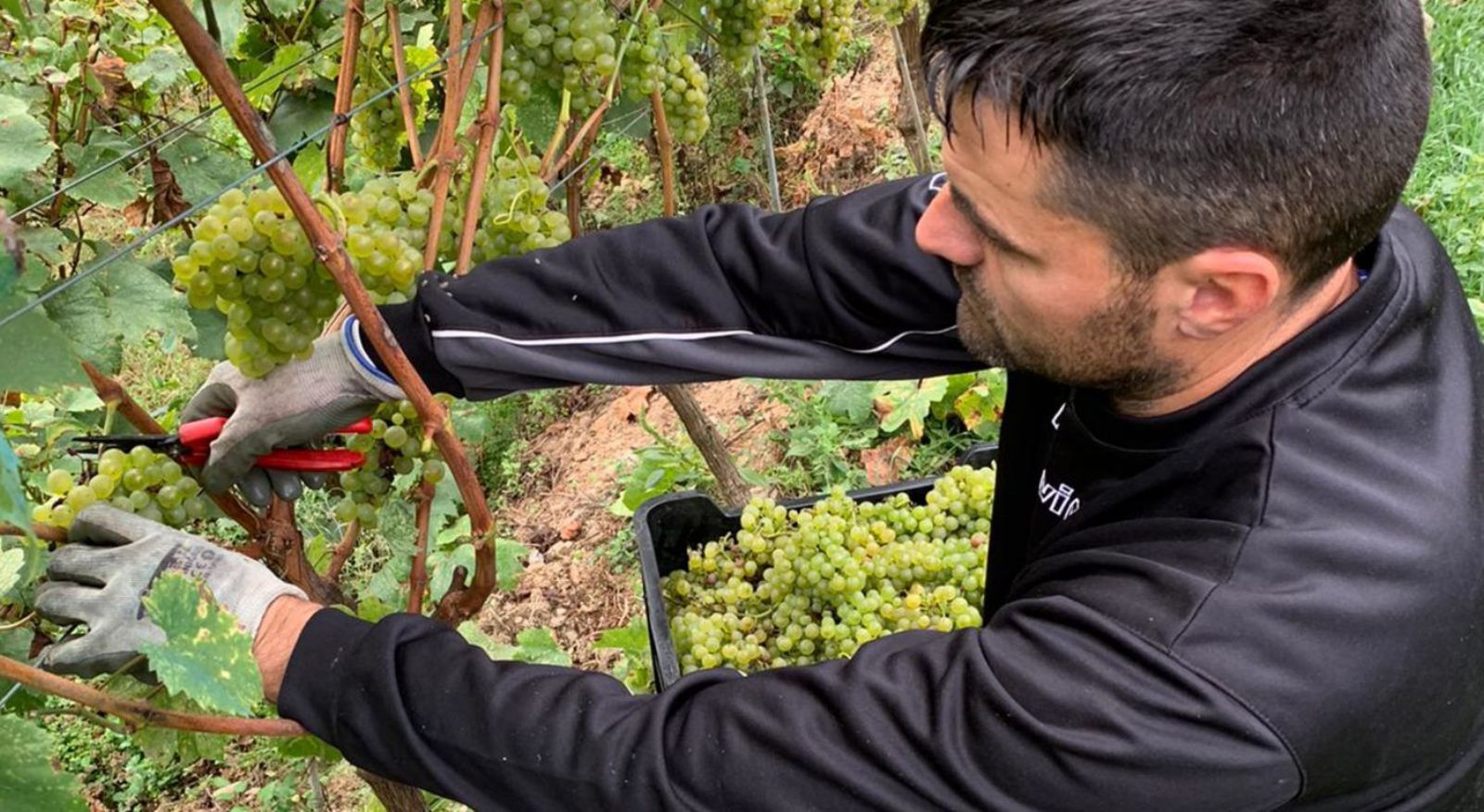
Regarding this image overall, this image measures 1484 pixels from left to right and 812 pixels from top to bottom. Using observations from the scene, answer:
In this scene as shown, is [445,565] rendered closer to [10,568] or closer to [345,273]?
[10,568]

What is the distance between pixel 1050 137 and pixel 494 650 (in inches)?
80.6

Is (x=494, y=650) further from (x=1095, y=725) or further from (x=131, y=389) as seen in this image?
(x=131, y=389)

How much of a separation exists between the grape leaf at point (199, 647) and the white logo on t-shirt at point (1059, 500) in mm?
960

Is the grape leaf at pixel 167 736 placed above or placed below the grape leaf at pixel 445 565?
above

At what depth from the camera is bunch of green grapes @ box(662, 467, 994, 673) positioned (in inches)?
84.1

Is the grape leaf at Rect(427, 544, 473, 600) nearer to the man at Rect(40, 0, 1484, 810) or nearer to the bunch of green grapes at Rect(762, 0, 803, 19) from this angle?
the bunch of green grapes at Rect(762, 0, 803, 19)

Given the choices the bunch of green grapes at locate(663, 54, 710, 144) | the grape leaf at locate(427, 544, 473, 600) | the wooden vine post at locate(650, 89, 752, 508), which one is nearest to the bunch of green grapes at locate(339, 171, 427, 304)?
the bunch of green grapes at locate(663, 54, 710, 144)

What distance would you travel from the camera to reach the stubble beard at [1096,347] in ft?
4.15

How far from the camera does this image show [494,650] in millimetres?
2811

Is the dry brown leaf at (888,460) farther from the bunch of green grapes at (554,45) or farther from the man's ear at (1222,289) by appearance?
the man's ear at (1222,289)

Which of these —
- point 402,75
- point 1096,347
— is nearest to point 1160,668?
point 1096,347

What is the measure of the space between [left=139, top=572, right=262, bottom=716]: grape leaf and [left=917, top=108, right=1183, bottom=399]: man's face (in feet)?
2.77

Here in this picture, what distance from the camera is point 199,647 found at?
108 centimetres

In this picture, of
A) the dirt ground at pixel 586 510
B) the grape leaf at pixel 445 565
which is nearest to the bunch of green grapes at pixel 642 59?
the grape leaf at pixel 445 565
